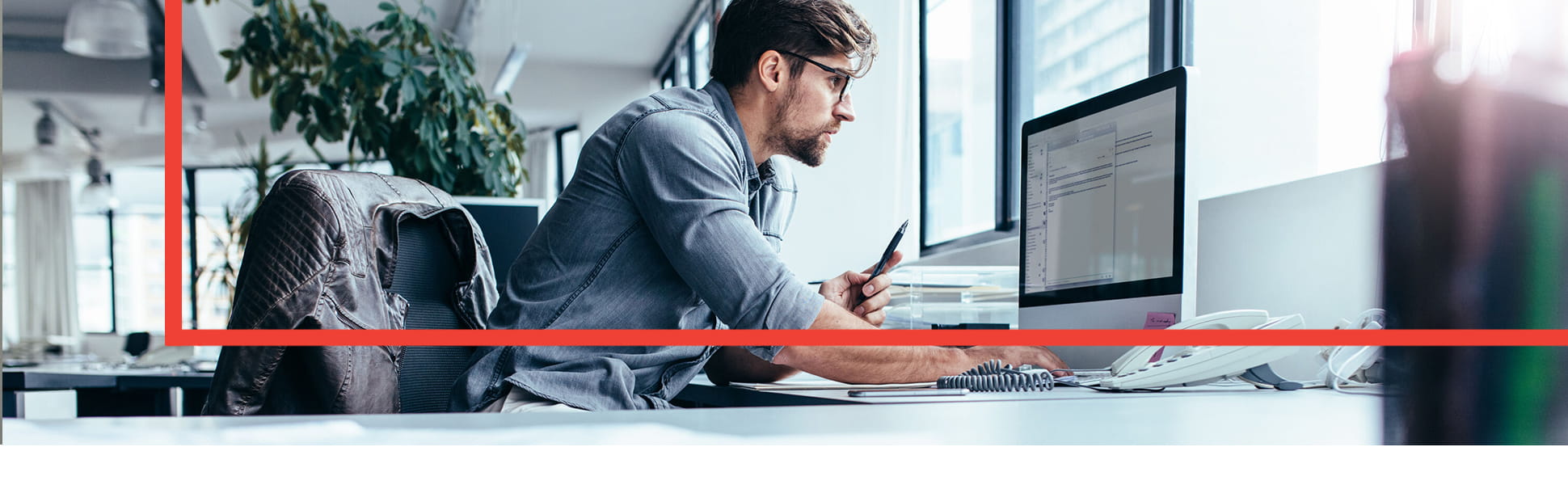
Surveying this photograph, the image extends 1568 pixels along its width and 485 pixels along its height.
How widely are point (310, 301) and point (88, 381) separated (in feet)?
5.89

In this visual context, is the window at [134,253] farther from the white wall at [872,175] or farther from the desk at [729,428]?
the desk at [729,428]

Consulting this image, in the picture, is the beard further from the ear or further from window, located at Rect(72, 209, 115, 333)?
window, located at Rect(72, 209, 115, 333)

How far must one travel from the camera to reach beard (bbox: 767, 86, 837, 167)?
1.57 metres

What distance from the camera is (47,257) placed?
365 inches

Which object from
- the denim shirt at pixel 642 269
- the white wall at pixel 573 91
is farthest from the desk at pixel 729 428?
the white wall at pixel 573 91

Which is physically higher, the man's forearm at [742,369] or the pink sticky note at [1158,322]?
the pink sticky note at [1158,322]

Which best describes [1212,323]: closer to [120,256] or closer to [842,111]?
[842,111]

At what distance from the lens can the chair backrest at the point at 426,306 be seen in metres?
1.44

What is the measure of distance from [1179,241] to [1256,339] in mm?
176

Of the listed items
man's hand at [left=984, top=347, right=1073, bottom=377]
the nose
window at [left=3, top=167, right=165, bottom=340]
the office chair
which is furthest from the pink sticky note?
window at [left=3, top=167, right=165, bottom=340]

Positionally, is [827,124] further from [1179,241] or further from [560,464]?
[560,464]

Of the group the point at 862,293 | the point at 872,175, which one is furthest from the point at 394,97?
the point at 862,293

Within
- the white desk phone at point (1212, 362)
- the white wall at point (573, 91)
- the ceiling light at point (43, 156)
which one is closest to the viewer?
the white desk phone at point (1212, 362)

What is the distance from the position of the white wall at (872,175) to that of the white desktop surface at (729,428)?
3214 mm
